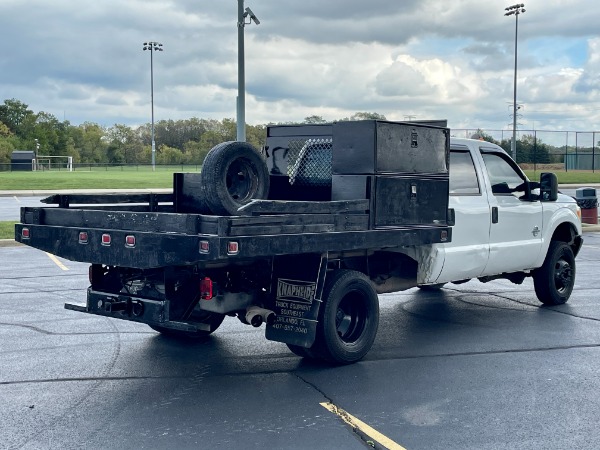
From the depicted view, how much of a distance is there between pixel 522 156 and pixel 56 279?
51358 millimetres

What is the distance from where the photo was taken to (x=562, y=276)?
414 inches

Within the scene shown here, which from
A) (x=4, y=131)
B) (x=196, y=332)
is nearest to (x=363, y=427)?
(x=196, y=332)

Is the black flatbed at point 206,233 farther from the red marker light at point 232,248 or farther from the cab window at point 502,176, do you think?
the cab window at point 502,176

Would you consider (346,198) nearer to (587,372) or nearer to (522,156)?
(587,372)

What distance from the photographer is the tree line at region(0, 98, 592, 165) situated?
96.6 m

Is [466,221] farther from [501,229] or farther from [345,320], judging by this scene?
[345,320]

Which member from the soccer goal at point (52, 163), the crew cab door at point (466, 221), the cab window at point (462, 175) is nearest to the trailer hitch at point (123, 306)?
the crew cab door at point (466, 221)

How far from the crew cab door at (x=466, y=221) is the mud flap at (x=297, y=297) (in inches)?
77.9

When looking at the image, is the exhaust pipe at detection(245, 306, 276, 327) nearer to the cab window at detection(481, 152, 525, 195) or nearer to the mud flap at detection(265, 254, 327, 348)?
the mud flap at detection(265, 254, 327, 348)

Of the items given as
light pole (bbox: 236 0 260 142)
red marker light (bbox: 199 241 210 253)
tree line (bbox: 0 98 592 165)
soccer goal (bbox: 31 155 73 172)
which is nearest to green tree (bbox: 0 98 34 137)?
tree line (bbox: 0 98 592 165)

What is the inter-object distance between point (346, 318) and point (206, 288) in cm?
159

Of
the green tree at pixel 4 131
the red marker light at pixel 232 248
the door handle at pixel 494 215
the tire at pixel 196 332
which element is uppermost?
the green tree at pixel 4 131

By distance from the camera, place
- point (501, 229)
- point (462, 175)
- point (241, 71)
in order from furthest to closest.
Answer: point (241, 71) → point (501, 229) → point (462, 175)

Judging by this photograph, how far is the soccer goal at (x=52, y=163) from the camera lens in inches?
3307
